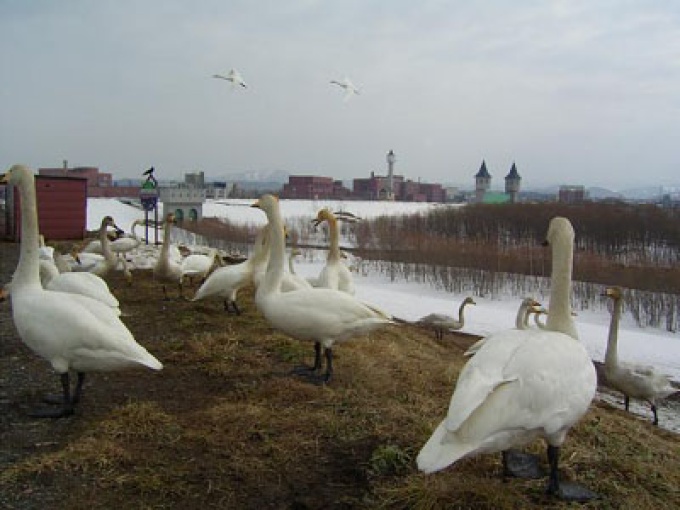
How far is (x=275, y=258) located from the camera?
20.7ft

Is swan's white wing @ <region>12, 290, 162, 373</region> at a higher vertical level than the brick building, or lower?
lower

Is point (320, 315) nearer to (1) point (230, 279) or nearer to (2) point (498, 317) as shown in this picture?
(1) point (230, 279)

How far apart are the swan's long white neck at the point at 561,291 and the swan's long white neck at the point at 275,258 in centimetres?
284

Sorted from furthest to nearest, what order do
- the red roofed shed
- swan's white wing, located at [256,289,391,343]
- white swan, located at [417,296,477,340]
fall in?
the red roofed shed < white swan, located at [417,296,477,340] < swan's white wing, located at [256,289,391,343]

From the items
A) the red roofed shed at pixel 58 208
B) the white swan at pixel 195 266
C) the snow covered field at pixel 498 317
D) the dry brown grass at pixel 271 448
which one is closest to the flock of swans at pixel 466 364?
the dry brown grass at pixel 271 448

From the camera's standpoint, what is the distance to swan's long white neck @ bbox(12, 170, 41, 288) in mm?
4902

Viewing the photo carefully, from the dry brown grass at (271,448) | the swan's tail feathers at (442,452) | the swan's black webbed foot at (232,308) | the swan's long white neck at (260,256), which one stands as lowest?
the dry brown grass at (271,448)

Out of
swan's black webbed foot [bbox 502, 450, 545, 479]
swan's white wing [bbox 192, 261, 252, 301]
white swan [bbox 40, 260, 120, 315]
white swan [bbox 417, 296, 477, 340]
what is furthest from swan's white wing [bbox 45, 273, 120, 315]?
white swan [bbox 417, 296, 477, 340]

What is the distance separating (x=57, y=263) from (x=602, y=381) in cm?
913

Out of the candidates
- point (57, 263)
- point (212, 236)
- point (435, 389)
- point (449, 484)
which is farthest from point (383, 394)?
point (212, 236)

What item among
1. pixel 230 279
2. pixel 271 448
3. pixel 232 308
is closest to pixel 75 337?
pixel 271 448

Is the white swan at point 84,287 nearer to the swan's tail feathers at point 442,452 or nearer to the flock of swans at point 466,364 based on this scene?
the flock of swans at point 466,364

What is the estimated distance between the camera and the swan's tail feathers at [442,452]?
2787mm

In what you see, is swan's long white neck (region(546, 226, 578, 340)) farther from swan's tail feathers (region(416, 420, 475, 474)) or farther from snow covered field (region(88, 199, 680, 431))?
snow covered field (region(88, 199, 680, 431))
